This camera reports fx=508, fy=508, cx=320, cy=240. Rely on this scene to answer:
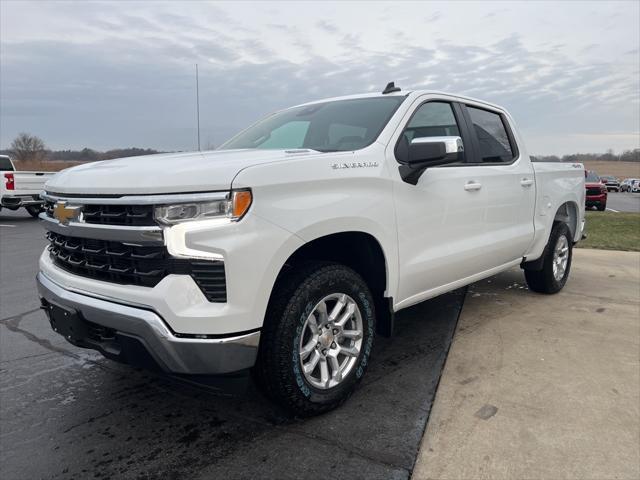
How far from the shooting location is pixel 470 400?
3080mm

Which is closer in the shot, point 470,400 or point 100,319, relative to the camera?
point 100,319

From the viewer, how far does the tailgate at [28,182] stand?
14.0 metres

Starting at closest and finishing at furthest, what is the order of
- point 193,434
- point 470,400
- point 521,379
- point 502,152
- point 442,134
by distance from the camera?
1. point 193,434
2. point 470,400
3. point 521,379
4. point 442,134
5. point 502,152

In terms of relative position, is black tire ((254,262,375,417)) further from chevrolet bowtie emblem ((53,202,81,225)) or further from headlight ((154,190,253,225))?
chevrolet bowtie emblem ((53,202,81,225))

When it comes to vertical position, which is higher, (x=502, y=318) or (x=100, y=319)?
(x=100, y=319)

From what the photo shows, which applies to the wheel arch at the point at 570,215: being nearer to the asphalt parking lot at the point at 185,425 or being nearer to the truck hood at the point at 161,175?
the asphalt parking lot at the point at 185,425

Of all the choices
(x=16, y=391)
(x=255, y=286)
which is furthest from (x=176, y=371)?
(x=16, y=391)

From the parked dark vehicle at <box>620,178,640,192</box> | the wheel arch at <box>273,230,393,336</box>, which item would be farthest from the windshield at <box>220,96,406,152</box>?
the parked dark vehicle at <box>620,178,640,192</box>

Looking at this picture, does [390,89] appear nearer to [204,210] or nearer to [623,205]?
[204,210]

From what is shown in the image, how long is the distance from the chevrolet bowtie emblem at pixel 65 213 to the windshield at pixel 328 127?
1487mm

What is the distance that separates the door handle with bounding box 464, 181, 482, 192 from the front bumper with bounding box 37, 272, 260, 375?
2176mm

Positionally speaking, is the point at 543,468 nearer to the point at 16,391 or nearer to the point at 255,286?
the point at 255,286

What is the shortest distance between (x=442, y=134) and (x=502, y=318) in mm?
1852

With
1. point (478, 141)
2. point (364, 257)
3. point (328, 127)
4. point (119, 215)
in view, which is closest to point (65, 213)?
point (119, 215)
